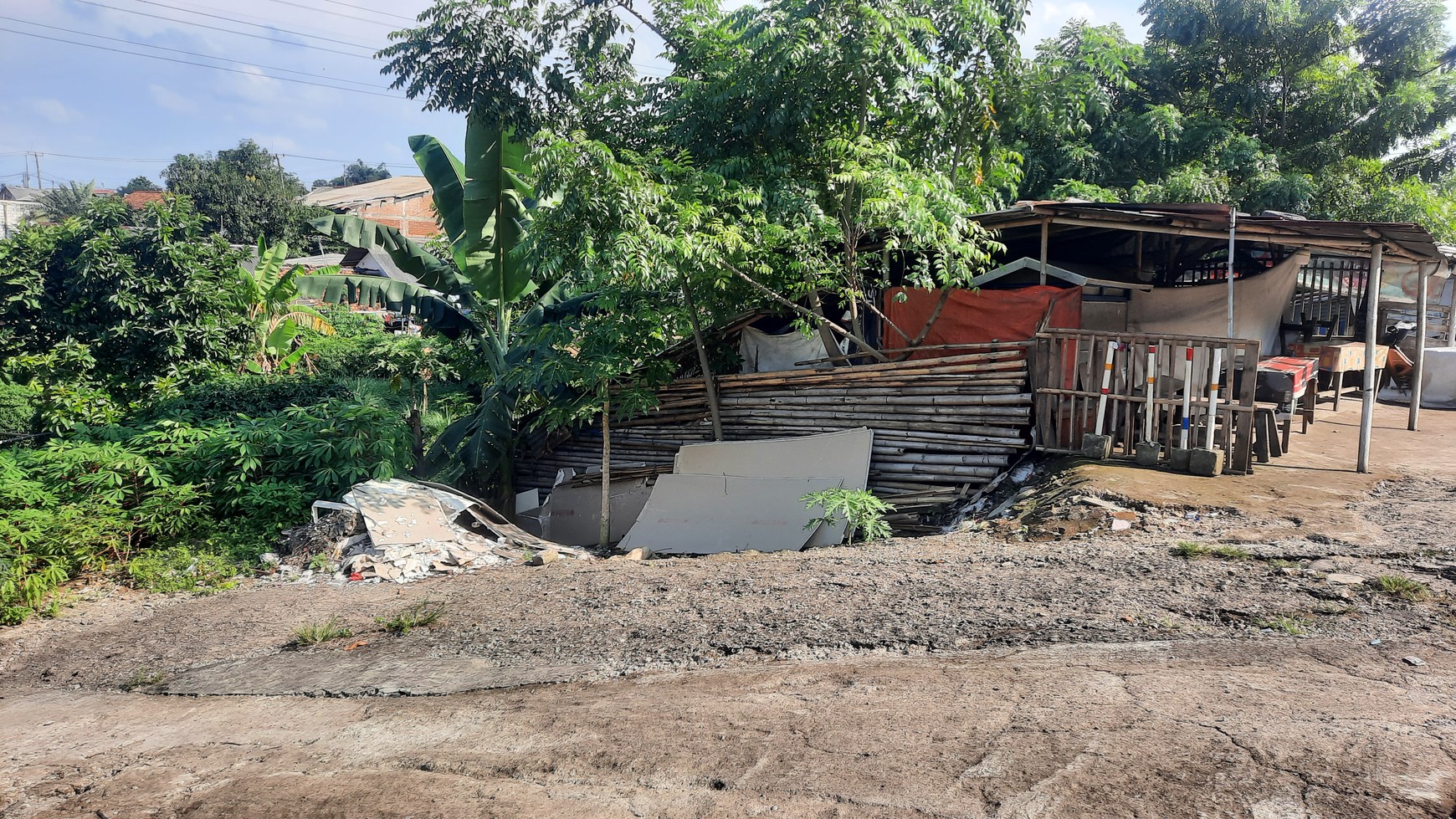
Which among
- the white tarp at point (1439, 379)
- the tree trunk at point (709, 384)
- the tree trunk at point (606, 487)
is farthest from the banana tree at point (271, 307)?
the white tarp at point (1439, 379)

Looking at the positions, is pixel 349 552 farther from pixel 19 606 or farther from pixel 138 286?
pixel 138 286

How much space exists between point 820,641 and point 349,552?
16.8 feet

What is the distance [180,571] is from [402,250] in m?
5.76

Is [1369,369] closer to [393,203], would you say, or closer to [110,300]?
[110,300]

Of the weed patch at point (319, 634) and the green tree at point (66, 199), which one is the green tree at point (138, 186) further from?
the weed patch at point (319, 634)

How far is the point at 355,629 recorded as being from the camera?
5871mm

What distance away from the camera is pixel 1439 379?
1227 cm

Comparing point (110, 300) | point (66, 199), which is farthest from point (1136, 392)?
point (66, 199)

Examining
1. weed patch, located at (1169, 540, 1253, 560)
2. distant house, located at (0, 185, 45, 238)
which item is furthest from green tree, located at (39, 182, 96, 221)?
weed patch, located at (1169, 540, 1253, 560)

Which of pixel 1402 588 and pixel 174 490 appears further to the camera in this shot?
pixel 174 490

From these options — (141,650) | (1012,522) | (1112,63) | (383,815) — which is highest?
(1112,63)

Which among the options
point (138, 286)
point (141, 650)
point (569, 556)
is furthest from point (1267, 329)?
point (138, 286)

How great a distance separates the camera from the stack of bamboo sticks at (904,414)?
8.45 meters

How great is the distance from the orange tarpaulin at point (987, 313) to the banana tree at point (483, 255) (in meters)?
4.78
